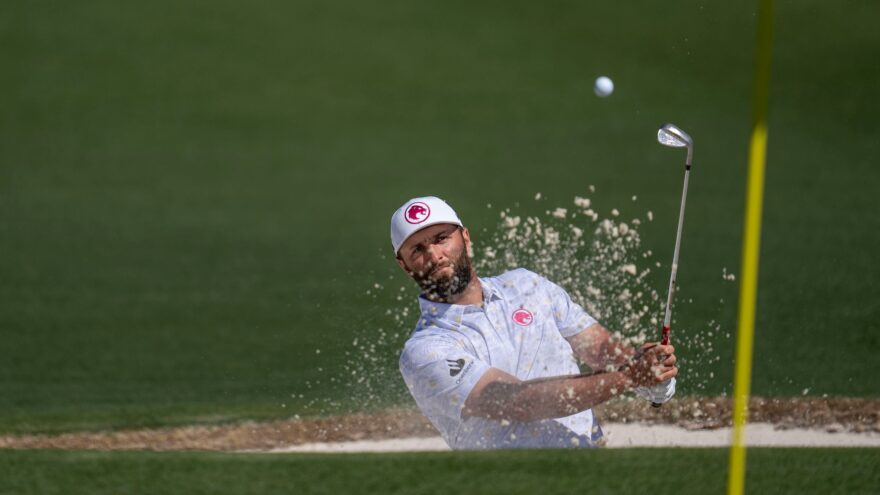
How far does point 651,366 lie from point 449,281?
108 centimetres

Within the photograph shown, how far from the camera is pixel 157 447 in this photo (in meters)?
8.55

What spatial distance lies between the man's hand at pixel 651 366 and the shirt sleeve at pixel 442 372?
673 mm

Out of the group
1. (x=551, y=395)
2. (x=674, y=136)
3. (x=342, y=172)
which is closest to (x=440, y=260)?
(x=551, y=395)

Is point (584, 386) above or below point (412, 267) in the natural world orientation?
below

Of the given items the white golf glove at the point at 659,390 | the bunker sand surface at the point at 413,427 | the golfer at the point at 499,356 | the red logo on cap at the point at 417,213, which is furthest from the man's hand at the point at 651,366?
the bunker sand surface at the point at 413,427

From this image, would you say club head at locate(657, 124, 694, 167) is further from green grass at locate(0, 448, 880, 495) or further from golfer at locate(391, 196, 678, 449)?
green grass at locate(0, 448, 880, 495)

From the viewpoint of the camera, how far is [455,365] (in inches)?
247

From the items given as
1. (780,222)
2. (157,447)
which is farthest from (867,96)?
(157,447)

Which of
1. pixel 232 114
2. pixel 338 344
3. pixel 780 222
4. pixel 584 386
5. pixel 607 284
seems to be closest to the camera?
pixel 584 386

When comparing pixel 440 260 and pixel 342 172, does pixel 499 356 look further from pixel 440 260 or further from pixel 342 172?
pixel 342 172

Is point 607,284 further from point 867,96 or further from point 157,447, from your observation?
point 867,96

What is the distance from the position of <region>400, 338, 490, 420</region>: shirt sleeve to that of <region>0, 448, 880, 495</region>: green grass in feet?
0.87

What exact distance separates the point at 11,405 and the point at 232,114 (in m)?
11.2

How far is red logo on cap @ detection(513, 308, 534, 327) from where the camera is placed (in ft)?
21.6
